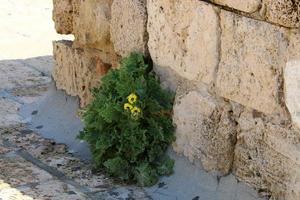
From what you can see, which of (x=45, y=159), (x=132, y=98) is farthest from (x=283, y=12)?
(x=45, y=159)

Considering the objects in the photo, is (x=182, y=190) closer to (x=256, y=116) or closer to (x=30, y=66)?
(x=256, y=116)

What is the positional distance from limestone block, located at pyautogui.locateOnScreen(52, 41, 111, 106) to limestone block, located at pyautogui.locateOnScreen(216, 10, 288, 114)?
1.38 m

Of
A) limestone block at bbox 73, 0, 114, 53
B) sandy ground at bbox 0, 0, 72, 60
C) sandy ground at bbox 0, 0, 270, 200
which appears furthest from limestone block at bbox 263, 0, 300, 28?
sandy ground at bbox 0, 0, 72, 60

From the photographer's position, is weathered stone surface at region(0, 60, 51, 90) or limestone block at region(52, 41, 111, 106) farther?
weathered stone surface at region(0, 60, 51, 90)

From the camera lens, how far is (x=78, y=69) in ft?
17.5

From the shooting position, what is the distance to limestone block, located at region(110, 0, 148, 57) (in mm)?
4598

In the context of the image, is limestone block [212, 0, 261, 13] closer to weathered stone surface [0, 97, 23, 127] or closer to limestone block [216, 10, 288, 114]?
limestone block [216, 10, 288, 114]

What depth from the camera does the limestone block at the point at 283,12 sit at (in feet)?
11.4

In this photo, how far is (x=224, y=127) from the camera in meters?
4.00

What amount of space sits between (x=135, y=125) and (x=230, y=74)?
0.72 m

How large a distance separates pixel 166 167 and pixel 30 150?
112 cm

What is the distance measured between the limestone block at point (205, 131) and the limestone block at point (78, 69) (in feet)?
3.36

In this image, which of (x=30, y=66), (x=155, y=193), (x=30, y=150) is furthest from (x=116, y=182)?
(x=30, y=66)

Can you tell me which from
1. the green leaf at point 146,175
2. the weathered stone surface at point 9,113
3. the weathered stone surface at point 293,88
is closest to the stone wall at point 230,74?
the weathered stone surface at point 293,88
